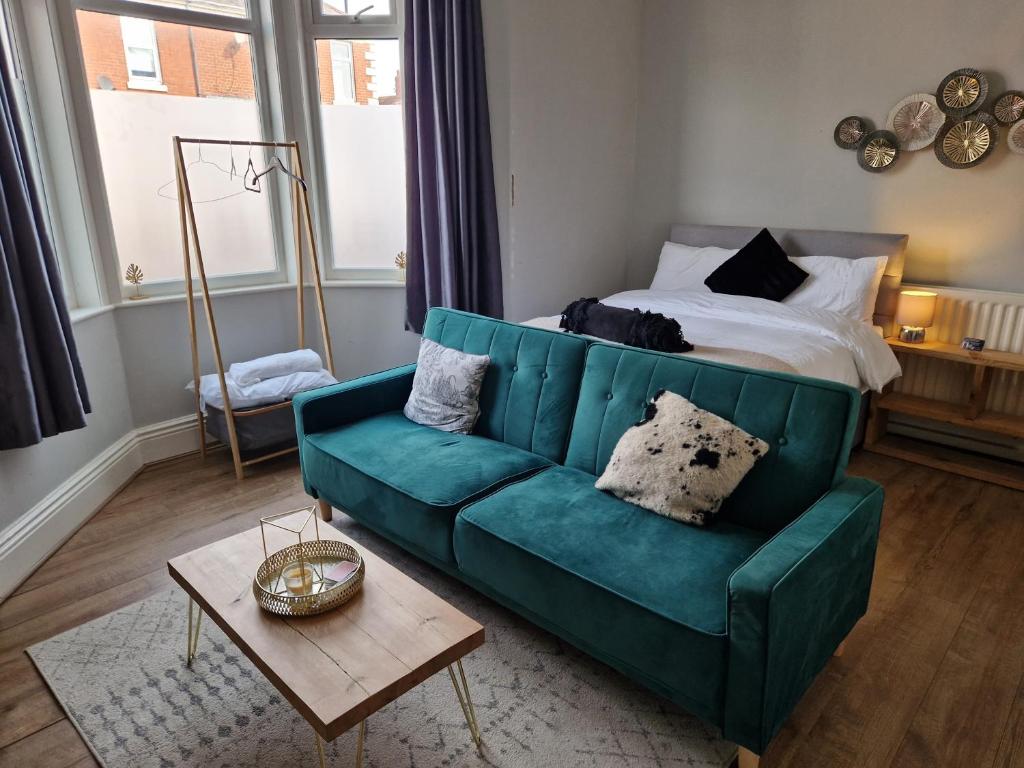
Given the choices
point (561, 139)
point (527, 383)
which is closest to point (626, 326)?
point (527, 383)

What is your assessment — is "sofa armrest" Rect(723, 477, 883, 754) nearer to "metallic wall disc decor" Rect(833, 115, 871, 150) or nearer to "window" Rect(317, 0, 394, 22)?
"metallic wall disc decor" Rect(833, 115, 871, 150)

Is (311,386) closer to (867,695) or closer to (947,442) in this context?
(867,695)

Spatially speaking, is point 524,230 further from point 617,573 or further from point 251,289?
point 617,573

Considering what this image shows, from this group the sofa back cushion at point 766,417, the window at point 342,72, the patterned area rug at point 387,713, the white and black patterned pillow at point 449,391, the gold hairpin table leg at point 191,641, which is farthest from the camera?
the window at point 342,72

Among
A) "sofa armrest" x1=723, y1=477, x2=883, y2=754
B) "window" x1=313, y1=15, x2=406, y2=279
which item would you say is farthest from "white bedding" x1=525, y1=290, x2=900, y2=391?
"window" x1=313, y1=15, x2=406, y2=279

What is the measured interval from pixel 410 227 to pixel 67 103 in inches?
67.9

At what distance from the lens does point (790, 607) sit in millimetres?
1548

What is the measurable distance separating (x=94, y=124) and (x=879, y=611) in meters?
3.91

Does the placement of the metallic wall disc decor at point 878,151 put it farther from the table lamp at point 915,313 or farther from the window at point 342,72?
the window at point 342,72

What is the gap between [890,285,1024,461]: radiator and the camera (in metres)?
3.44

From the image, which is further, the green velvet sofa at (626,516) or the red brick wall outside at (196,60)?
the red brick wall outside at (196,60)

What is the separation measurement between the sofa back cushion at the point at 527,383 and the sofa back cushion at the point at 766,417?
0.23m

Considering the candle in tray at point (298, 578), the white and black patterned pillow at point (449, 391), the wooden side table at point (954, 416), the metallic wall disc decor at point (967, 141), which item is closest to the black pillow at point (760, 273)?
the wooden side table at point (954, 416)

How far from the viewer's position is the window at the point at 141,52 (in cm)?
343
